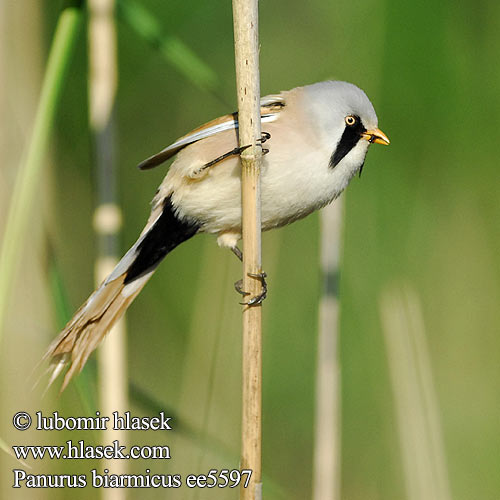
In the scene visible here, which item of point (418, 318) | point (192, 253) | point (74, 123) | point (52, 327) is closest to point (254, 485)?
point (418, 318)

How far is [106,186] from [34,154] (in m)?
0.45

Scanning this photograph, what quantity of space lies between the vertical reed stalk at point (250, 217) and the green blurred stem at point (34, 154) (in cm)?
37

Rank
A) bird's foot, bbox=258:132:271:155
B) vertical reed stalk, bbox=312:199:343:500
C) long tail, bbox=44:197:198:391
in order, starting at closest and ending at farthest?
bird's foot, bbox=258:132:271:155 < long tail, bbox=44:197:198:391 < vertical reed stalk, bbox=312:199:343:500

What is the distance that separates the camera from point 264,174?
1.96m

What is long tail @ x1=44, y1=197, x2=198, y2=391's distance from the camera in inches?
73.8

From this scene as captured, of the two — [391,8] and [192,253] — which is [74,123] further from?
[391,8]

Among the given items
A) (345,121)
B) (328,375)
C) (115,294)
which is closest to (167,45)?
(345,121)

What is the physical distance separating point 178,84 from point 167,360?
3.94ft

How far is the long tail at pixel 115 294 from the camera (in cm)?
188

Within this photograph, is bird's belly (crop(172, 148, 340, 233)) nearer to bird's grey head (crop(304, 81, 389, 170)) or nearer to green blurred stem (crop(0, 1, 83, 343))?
bird's grey head (crop(304, 81, 389, 170))

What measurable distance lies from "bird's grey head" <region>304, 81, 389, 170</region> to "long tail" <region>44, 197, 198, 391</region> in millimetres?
503

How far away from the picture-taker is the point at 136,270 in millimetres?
2090

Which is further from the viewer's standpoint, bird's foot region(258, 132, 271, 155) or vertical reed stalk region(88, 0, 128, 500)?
vertical reed stalk region(88, 0, 128, 500)

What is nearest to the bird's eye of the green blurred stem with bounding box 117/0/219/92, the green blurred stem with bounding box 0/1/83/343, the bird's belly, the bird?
the bird
